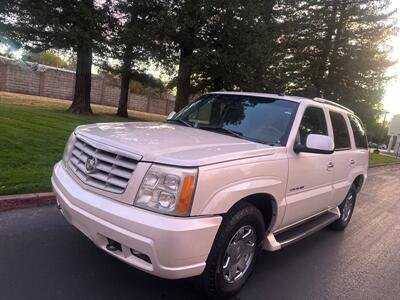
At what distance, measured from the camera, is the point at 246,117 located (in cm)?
487

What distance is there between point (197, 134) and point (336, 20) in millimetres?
23535

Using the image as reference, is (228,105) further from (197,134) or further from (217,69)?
(217,69)

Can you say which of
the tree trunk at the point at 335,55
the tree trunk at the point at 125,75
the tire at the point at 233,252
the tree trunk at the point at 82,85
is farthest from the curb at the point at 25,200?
the tree trunk at the point at 335,55

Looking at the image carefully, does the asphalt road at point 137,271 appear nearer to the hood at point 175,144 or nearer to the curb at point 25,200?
the curb at point 25,200

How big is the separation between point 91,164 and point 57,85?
3309cm

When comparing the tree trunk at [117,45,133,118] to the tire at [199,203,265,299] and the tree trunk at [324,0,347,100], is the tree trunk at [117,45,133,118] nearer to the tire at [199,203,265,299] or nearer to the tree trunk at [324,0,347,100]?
the tree trunk at [324,0,347,100]

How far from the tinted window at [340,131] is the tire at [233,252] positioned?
2.33m

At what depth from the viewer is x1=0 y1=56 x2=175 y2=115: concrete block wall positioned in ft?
99.6

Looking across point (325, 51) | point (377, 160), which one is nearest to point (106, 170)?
point (325, 51)

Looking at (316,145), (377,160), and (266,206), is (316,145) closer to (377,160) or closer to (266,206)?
(266,206)

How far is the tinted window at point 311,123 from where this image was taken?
4.79 m

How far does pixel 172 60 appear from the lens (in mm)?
16953

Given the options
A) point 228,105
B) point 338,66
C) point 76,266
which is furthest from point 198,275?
point 338,66

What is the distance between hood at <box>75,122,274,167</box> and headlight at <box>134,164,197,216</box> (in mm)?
80
